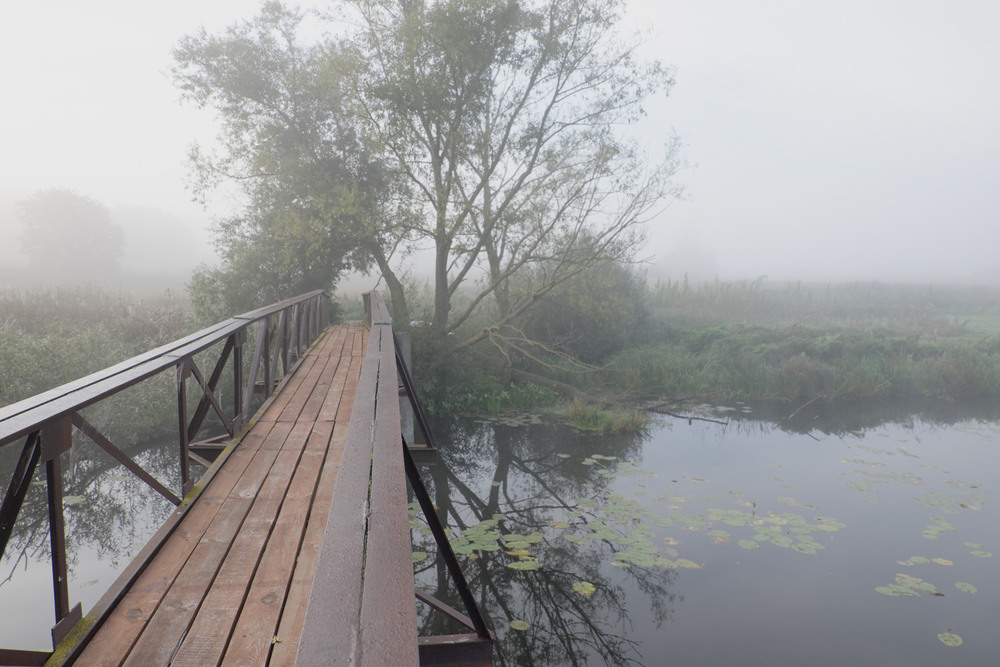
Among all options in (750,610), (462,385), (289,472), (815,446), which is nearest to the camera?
(289,472)

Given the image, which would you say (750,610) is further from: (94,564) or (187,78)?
(187,78)

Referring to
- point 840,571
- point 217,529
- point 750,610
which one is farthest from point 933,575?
point 217,529

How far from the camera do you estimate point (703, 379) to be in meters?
13.0

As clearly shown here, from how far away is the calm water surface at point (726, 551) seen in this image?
176 inches

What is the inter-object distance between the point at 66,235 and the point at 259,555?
4914cm

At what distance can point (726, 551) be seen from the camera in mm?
5652

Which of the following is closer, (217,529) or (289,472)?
(217,529)

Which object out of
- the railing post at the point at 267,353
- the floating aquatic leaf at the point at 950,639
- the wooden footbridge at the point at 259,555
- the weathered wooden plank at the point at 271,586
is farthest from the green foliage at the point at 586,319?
the weathered wooden plank at the point at 271,586

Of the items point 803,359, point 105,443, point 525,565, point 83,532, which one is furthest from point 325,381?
point 803,359

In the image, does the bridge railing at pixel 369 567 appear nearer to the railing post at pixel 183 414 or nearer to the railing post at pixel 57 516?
the railing post at pixel 57 516

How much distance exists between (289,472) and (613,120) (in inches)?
424

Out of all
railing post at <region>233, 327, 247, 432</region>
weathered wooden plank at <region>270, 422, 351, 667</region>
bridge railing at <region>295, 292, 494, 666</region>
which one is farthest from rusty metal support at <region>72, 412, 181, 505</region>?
railing post at <region>233, 327, 247, 432</region>

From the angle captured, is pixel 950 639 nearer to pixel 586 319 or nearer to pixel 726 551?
pixel 726 551

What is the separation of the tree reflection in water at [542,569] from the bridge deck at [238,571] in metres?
1.92
